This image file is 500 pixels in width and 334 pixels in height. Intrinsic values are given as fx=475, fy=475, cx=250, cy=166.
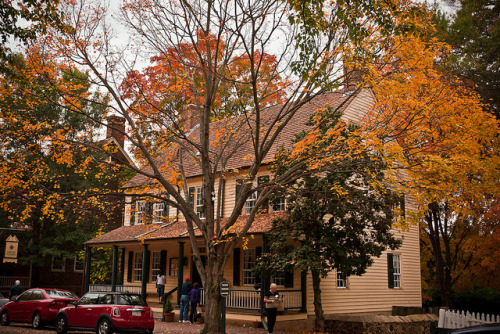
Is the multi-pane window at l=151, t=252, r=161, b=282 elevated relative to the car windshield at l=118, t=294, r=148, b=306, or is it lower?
elevated

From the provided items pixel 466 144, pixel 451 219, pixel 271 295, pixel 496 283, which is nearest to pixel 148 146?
pixel 271 295

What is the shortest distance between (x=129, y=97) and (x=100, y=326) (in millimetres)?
7302

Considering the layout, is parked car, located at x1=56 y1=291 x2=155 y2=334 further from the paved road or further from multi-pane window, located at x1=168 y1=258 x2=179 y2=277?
multi-pane window, located at x1=168 y1=258 x2=179 y2=277

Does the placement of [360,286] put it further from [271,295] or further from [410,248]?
[271,295]

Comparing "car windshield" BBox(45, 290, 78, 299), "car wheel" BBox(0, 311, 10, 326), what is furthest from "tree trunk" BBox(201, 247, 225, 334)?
"car wheel" BBox(0, 311, 10, 326)

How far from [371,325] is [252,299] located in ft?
15.4

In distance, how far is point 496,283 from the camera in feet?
96.0

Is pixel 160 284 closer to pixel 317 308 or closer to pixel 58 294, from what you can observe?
pixel 58 294

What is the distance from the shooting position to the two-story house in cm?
1920

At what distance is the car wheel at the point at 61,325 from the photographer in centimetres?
1565

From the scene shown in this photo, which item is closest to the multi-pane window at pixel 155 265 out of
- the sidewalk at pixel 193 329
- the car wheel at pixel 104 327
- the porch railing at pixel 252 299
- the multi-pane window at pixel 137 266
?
the multi-pane window at pixel 137 266

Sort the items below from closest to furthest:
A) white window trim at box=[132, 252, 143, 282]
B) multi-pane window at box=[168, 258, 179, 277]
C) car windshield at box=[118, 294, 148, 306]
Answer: car windshield at box=[118, 294, 148, 306] < multi-pane window at box=[168, 258, 179, 277] < white window trim at box=[132, 252, 143, 282]

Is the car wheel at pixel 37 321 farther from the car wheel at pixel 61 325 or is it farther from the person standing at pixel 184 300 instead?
the person standing at pixel 184 300

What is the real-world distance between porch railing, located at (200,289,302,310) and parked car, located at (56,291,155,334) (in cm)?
489
